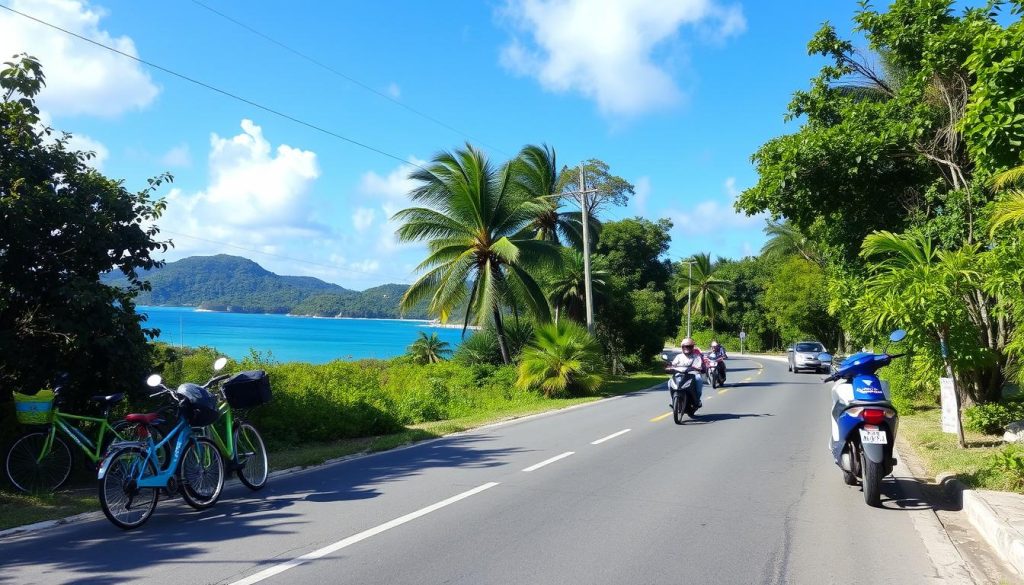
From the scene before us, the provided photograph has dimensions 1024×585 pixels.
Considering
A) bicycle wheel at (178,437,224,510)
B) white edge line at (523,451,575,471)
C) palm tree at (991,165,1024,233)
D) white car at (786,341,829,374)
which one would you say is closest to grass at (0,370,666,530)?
bicycle wheel at (178,437,224,510)

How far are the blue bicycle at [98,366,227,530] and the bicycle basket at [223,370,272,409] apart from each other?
642 mm

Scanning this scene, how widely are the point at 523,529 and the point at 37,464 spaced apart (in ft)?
17.8

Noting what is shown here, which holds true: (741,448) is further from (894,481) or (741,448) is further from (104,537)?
(104,537)

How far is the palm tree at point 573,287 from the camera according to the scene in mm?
33094

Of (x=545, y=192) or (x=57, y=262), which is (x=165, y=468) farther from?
(x=545, y=192)

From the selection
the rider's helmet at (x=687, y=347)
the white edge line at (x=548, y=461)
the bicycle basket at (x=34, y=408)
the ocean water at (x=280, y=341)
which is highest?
the ocean water at (x=280, y=341)

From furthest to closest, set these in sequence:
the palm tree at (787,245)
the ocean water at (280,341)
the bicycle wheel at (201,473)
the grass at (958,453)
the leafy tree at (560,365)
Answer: the palm tree at (787,245) → the ocean water at (280,341) → the leafy tree at (560,365) → the grass at (958,453) → the bicycle wheel at (201,473)

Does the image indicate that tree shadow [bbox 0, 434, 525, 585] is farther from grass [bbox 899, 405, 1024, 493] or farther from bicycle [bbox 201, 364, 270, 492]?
grass [bbox 899, 405, 1024, 493]

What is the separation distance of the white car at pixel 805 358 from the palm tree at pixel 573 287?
10264mm

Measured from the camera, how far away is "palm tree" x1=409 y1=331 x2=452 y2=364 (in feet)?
127

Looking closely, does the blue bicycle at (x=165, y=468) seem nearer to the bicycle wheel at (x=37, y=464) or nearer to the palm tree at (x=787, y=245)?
the bicycle wheel at (x=37, y=464)

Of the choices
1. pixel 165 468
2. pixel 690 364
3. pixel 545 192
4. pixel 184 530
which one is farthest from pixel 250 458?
pixel 545 192

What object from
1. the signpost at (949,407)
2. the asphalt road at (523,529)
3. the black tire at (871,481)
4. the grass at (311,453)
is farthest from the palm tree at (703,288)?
the black tire at (871,481)

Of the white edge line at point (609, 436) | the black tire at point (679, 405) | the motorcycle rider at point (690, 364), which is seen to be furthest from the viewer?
the motorcycle rider at point (690, 364)
